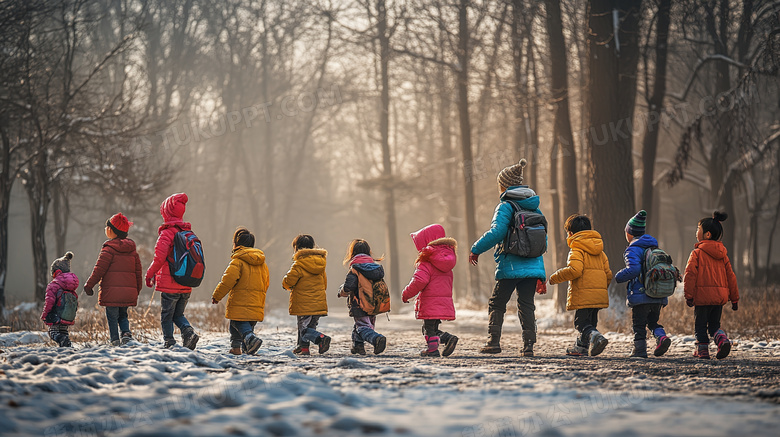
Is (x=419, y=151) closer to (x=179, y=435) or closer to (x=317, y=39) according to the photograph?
A: (x=317, y=39)

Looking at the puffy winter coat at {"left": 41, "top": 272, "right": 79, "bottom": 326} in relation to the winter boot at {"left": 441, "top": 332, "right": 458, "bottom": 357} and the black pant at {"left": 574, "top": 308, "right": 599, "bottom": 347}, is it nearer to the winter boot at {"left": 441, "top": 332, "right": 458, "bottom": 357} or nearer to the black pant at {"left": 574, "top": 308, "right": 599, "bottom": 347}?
the winter boot at {"left": 441, "top": 332, "right": 458, "bottom": 357}

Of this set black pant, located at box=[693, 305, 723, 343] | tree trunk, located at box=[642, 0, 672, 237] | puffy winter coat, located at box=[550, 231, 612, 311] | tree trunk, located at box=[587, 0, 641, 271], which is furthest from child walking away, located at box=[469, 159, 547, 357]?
tree trunk, located at box=[642, 0, 672, 237]

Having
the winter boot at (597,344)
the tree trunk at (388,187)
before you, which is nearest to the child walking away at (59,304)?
the winter boot at (597,344)

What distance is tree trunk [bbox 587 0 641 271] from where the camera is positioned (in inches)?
535

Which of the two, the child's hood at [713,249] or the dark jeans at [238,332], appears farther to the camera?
the dark jeans at [238,332]

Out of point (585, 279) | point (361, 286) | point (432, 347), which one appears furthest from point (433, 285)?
point (585, 279)

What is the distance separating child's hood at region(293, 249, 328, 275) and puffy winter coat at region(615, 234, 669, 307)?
346 cm

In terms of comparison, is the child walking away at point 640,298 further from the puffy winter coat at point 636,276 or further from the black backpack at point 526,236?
the black backpack at point 526,236

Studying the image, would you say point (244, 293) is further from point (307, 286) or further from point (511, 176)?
point (511, 176)

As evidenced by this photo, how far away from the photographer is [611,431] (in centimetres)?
368

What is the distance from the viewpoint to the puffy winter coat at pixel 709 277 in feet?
26.3

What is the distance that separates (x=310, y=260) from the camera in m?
8.69

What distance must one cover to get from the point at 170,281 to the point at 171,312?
1.37ft

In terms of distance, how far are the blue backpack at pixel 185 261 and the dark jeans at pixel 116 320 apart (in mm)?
1139
